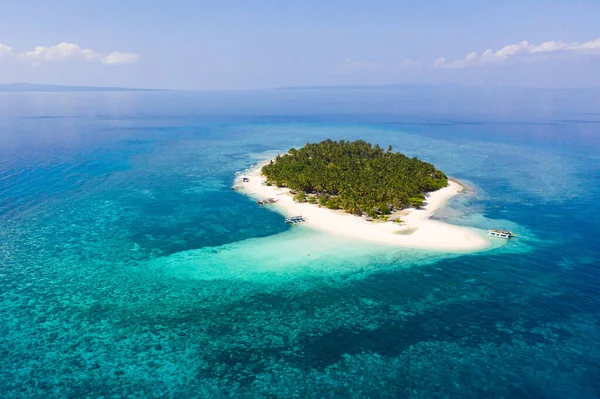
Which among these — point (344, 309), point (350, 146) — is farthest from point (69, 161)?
point (344, 309)

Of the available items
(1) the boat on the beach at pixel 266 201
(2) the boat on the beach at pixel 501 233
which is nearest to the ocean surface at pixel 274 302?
(2) the boat on the beach at pixel 501 233

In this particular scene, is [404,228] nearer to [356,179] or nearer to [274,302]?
[356,179]

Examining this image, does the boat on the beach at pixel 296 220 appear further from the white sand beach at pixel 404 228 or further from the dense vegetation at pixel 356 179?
the dense vegetation at pixel 356 179

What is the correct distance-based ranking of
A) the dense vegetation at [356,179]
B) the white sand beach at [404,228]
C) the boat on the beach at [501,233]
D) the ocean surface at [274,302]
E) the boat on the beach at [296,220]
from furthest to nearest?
the dense vegetation at [356,179] < the boat on the beach at [296,220] < the boat on the beach at [501,233] < the white sand beach at [404,228] < the ocean surface at [274,302]

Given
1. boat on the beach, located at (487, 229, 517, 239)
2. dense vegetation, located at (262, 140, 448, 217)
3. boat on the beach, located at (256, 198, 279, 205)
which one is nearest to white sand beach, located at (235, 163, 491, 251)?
boat on the beach, located at (256, 198, 279, 205)

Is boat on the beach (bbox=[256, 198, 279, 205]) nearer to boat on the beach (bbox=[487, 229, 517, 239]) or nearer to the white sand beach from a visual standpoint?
the white sand beach

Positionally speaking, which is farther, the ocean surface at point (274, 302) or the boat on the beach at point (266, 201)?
the boat on the beach at point (266, 201)

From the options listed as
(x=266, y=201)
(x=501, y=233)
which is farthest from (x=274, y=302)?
(x=501, y=233)

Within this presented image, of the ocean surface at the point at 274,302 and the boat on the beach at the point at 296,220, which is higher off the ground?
the boat on the beach at the point at 296,220

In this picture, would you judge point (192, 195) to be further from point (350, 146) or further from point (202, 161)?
point (350, 146)
